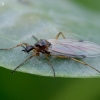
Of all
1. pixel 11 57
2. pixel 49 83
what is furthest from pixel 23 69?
pixel 49 83

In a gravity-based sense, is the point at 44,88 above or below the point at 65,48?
below

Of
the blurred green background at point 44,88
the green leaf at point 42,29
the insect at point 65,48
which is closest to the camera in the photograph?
the green leaf at point 42,29

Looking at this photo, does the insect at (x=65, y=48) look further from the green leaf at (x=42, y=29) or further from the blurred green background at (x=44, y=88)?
the blurred green background at (x=44, y=88)

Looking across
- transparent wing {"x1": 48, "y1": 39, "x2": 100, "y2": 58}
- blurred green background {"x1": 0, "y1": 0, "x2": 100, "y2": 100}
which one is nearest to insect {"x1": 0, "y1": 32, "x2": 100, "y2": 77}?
transparent wing {"x1": 48, "y1": 39, "x2": 100, "y2": 58}

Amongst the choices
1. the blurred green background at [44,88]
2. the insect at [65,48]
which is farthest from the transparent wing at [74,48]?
the blurred green background at [44,88]

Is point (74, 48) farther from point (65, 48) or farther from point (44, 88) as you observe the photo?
point (44, 88)

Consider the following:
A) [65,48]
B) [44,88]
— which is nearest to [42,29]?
[65,48]
